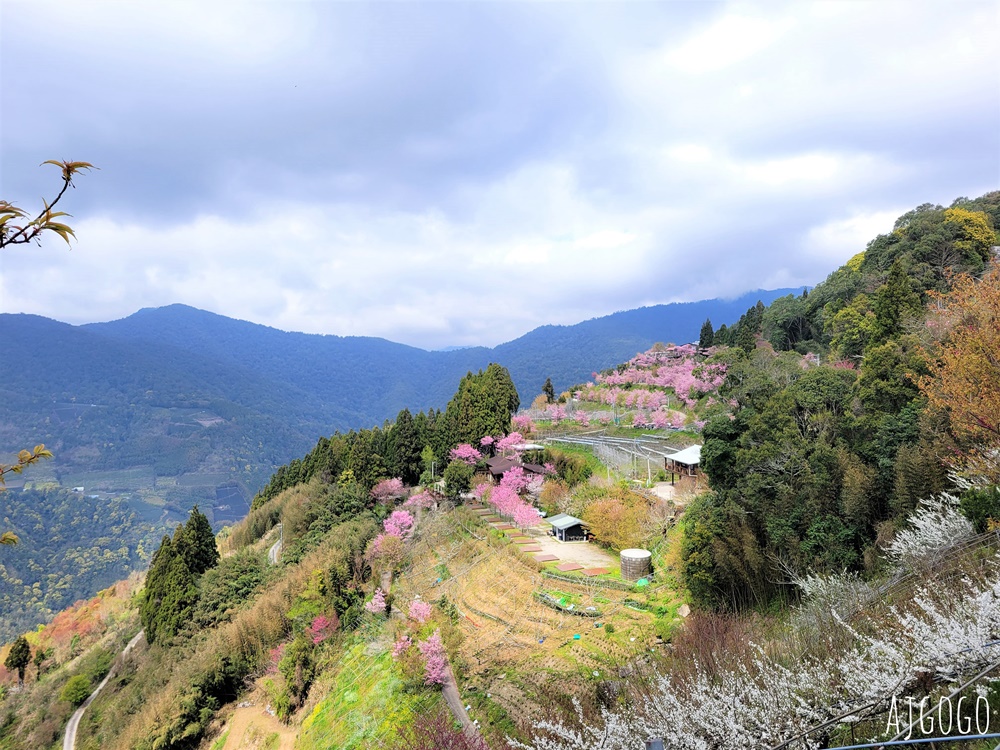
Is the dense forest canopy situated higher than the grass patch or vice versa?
the dense forest canopy

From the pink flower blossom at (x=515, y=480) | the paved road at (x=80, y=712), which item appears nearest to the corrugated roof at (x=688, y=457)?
the pink flower blossom at (x=515, y=480)

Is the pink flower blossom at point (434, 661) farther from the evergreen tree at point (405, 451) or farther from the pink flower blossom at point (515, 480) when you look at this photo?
the evergreen tree at point (405, 451)

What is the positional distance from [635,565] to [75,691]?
83.9 feet

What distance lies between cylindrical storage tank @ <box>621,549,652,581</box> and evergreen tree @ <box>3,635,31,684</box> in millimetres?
31766

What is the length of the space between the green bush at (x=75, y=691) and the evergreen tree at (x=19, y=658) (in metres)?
6.12

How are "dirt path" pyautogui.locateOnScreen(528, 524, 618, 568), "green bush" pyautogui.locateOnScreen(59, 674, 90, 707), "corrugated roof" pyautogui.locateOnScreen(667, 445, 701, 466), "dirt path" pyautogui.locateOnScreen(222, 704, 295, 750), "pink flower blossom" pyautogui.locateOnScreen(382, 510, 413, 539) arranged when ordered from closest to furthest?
"dirt path" pyautogui.locateOnScreen(222, 704, 295, 750)
"dirt path" pyautogui.locateOnScreen(528, 524, 618, 568)
"green bush" pyautogui.locateOnScreen(59, 674, 90, 707)
"corrugated roof" pyautogui.locateOnScreen(667, 445, 701, 466)
"pink flower blossom" pyautogui.locateOnScreen(382, 510, 413, 539)

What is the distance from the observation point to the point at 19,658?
27359mm

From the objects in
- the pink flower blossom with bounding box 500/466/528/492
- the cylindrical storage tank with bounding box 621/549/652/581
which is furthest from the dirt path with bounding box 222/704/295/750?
the pink flower blossom with bounding box 500/466/528/492

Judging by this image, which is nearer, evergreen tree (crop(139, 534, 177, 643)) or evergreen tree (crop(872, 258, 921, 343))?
evergreen tree (crop(872, 258, 921, 343))

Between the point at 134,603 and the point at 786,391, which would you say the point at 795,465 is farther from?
the point at 134,603

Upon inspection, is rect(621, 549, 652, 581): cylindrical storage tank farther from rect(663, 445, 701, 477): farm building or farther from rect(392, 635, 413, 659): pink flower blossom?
rect(663, 445, 701, 477): farm building

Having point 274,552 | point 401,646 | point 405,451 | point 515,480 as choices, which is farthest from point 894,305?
point 274,552

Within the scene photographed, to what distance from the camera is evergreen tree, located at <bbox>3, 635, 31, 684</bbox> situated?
89.2ft

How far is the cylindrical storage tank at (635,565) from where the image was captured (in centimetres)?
1752
